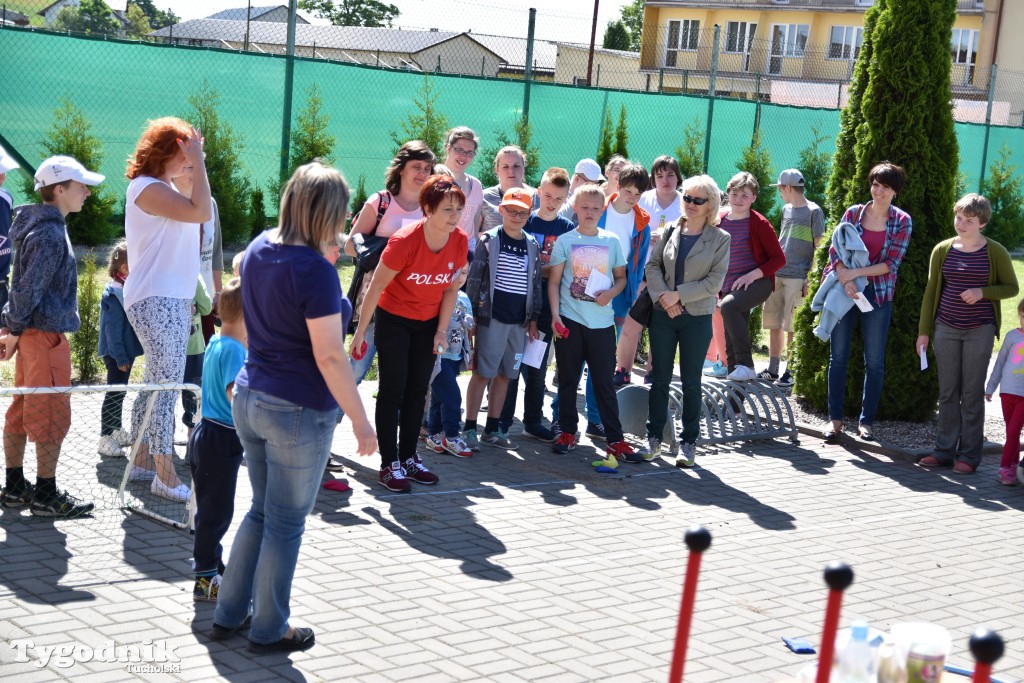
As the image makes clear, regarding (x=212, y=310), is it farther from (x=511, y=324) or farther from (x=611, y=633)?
(x=611, y=633)

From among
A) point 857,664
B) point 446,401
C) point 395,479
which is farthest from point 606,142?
point 857,664

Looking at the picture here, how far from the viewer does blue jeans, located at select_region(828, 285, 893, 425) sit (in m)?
9.29

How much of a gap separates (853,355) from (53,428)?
646 centimetres

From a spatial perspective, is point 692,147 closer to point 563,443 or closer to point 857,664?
point 563,443

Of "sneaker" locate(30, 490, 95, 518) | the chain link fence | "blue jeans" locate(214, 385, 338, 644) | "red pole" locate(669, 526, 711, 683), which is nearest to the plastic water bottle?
"red pole" locate(669, 526, 711, 683)

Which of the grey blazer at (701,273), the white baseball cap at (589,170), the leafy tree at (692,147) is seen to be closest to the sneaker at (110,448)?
the grey blazer at (701,273)

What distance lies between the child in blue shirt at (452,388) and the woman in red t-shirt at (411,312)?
1.54 ft

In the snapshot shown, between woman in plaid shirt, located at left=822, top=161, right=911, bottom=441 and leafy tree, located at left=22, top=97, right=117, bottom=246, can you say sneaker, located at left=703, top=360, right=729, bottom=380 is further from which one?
leafy tree, located at left=22, top=97, right=117, bottom=246

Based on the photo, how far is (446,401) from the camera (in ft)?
26.6

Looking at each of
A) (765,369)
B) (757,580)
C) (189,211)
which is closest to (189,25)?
(765,369)

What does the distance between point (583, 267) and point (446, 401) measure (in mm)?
1375

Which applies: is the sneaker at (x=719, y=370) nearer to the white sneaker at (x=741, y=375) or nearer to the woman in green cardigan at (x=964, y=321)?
the white sneaker at (x=741, y=375)

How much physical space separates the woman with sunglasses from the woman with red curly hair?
197 inches

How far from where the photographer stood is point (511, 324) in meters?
8.27
